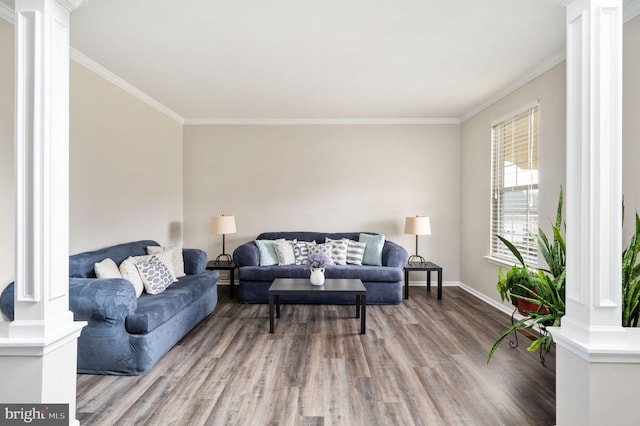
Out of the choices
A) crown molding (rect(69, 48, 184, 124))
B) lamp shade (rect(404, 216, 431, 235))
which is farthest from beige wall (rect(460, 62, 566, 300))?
crown molding (rect(69, 48, 184, 124))

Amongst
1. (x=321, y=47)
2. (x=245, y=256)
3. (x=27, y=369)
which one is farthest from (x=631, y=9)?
(x=245, y=256)

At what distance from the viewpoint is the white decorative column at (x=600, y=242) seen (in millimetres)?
1512

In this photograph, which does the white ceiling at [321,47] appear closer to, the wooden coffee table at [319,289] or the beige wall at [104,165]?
the beige wall at [104,165]

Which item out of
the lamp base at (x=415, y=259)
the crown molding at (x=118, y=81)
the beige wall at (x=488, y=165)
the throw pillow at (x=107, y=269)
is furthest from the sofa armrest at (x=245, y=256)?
the beige wall at (x=488, y=165)

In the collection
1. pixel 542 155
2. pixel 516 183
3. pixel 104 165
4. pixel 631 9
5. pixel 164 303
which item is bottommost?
pixel 164 303

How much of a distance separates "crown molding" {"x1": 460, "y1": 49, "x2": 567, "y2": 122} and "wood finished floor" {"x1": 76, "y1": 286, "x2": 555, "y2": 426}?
2690 mm

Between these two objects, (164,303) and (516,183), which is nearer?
(164,303)

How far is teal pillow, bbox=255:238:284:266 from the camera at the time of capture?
4773mm

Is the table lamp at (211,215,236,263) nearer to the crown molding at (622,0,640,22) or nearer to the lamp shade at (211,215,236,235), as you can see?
the lamp shade at (211,215,236,235)

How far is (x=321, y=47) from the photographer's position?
117 inches

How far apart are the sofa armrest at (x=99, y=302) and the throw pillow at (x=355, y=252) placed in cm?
300

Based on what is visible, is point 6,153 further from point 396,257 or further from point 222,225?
point 396,257

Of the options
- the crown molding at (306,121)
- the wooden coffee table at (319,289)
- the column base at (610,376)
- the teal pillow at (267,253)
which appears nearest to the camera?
the column base at (610,376)

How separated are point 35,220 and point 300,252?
354 centimetres
